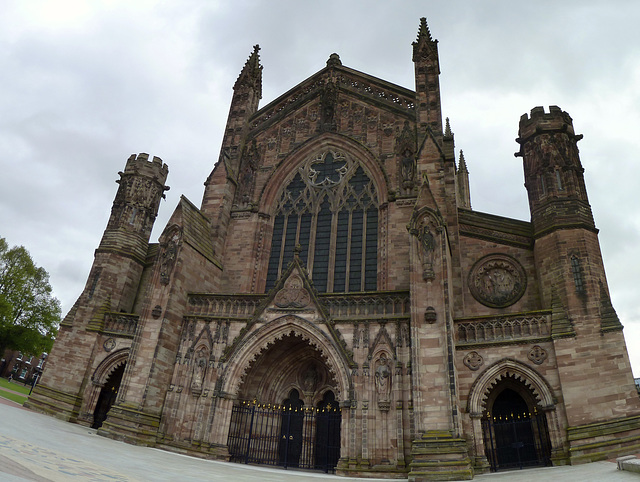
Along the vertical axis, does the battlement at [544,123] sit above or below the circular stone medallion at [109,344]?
above

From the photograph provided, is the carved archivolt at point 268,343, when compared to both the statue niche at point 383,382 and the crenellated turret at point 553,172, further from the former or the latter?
the crenellated turret at point 553,172

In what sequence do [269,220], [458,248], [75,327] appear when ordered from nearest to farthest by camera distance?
1. [458,248]
2. [75,327]
3. [269,220]

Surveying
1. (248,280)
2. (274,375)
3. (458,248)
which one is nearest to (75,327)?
(248,280)

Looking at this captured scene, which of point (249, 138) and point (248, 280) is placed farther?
point (249, 138)

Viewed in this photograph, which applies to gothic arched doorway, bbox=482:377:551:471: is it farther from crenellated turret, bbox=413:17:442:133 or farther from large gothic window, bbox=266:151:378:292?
crenellated turret, bbox=413:17:442:133

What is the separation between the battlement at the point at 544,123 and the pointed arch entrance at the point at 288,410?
13588 millimetres

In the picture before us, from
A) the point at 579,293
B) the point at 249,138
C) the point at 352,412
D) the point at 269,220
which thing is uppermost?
the point at 249,138

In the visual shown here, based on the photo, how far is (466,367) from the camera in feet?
50.1

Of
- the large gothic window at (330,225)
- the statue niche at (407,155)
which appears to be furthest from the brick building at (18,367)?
the statue niche at (407,155)

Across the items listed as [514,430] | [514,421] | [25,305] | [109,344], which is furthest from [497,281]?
[25,305]

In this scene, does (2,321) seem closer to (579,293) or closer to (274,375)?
(274,375)

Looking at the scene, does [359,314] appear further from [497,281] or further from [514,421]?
[497,281]

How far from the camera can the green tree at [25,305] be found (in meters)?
34.8

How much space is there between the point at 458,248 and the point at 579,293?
183 inches
